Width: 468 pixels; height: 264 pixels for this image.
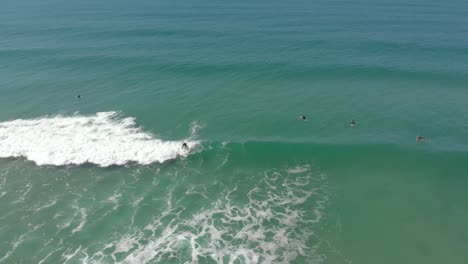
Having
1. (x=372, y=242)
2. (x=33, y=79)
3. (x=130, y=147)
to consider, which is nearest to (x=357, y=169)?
(x=372, y=242)

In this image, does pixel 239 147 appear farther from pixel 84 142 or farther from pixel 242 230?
pixel 84 142

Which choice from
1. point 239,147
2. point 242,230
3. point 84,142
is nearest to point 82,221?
point 84,142

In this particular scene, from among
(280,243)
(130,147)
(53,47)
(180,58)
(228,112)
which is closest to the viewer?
(280,243)

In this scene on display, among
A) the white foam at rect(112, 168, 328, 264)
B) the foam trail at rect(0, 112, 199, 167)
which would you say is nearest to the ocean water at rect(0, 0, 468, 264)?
the white foam at rect(112, 168, 328, 264)

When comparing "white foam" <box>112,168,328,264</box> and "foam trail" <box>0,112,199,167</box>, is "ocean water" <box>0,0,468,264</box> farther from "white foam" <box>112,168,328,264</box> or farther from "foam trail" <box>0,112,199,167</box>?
"foam trail" <box>0,112,199,167</box>

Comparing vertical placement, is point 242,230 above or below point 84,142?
below

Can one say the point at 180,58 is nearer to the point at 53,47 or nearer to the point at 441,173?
the point at 53,47
